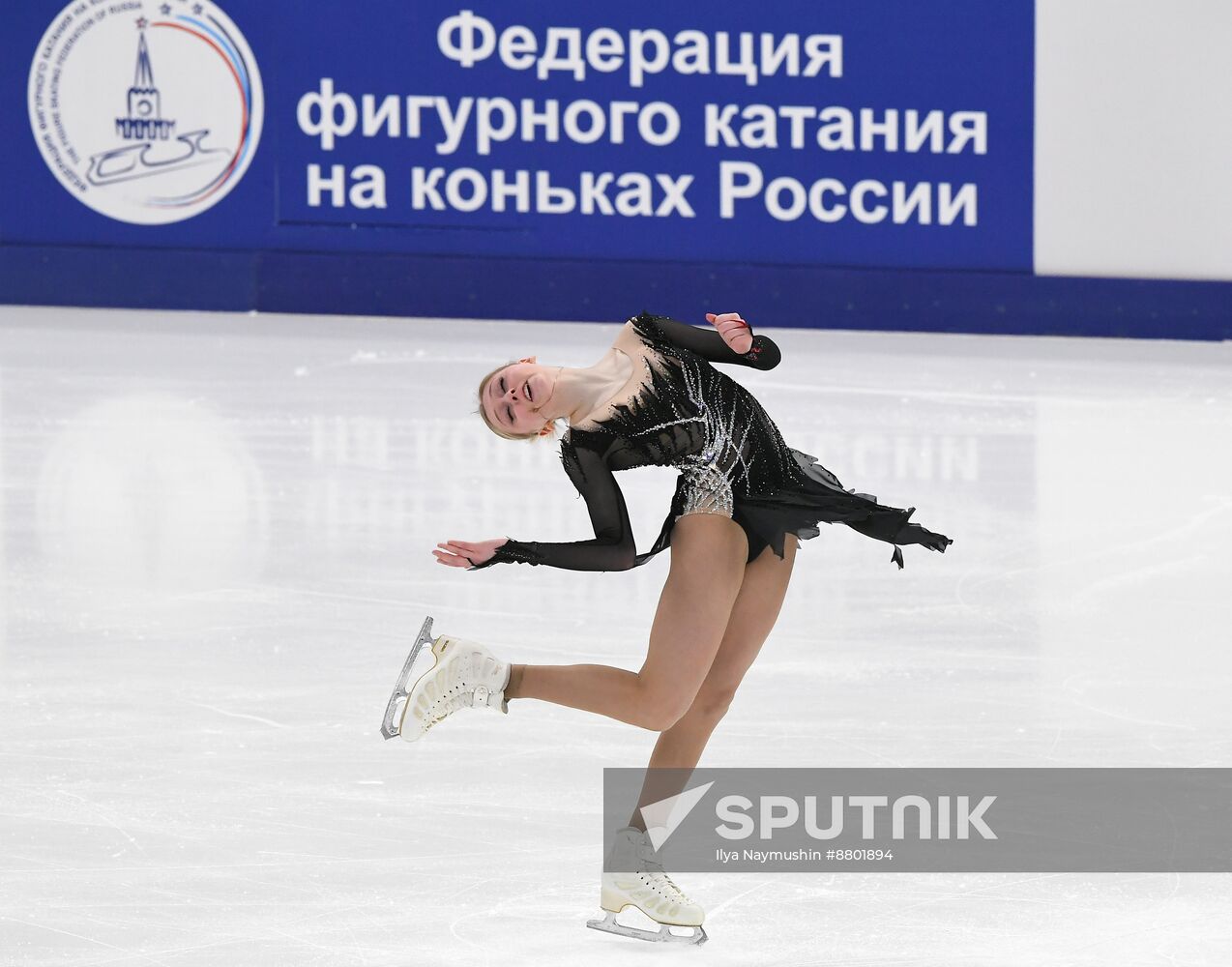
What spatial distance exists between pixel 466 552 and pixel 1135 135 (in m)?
9.27

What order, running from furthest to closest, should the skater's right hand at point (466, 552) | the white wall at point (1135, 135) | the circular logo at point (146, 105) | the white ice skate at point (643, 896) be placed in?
the circular logo at point (146, 105), the white wall at point (1135, 135), the white ice skate at point (643, 896), the skater's right hand at point (466, 552)

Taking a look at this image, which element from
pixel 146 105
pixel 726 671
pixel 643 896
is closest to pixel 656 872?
pixel 643 896

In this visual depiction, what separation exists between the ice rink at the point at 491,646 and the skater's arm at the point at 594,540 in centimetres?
64

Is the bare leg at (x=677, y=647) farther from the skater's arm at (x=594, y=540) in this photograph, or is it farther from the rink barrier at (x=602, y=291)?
the rink barrier at (x=602, y=291)

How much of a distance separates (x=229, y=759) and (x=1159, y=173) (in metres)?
8.80

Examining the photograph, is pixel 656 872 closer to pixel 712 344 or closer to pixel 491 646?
pixel 712 344

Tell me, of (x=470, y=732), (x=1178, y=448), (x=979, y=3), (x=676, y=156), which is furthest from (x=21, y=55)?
(x=470, y=732)

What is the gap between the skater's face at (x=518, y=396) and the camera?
351cm

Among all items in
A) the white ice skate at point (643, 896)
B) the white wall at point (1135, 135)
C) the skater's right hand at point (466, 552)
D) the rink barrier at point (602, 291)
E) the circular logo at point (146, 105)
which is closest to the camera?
the skater's right hand at point (466, 552)

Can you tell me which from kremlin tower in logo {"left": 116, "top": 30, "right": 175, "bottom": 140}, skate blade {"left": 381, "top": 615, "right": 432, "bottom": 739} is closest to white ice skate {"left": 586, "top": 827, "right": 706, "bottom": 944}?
skate blade {"left": 381, "top": 615, "right": 432, "bottom": 739}

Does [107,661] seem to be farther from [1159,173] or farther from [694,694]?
[1159,173]

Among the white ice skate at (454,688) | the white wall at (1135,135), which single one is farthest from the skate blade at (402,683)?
the white wall at (1135,135)

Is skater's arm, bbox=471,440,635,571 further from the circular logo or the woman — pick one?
the circular logo

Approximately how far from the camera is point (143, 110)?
12.3 m
